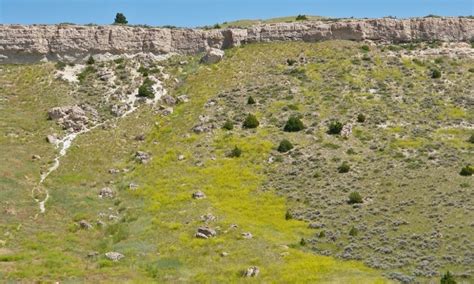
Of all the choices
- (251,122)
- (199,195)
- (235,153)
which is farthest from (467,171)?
(251,122)

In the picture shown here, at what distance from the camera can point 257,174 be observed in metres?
45.8

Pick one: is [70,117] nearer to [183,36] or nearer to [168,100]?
[168,100]

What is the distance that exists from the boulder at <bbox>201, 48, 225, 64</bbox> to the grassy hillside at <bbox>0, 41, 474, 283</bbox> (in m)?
0.84

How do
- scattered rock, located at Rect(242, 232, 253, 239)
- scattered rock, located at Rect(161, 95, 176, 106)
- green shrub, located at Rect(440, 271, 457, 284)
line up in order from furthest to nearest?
scattered rock, located at Rect(161, 95, 176, 106), scattered rock, located at Rect(242, 232, 253, 239), green shrub, located at Rect(440, 271, 457, 284)

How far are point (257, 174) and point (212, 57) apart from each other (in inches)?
1018

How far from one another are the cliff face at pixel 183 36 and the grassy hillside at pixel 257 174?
2.60 metres

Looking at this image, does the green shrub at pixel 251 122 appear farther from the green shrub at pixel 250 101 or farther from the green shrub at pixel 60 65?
the green shrub at pixel 60 65

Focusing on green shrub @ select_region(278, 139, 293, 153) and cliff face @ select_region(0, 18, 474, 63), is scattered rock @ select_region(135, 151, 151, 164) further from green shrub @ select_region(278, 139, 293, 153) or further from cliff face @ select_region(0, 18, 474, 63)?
cliff face @ select_region(0, 18, 474, 63)

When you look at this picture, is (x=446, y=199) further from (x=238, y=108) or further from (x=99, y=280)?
(x=238, y=108)

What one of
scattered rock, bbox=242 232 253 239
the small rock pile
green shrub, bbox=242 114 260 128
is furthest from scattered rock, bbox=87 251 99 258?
the small rock pile

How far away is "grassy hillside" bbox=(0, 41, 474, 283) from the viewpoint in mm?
31141

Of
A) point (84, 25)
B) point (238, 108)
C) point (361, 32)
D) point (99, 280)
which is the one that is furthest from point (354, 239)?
point (84, 25)

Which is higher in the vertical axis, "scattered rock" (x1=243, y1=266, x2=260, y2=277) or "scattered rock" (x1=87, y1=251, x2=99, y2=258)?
"scattered rock" (x1=243, y1=266, x2=260, y2=277)

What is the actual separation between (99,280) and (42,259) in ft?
14.4
